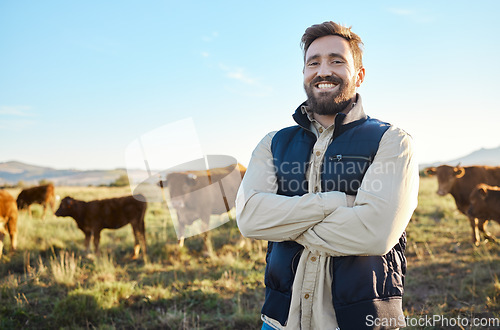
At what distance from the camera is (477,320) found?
4.51 meters

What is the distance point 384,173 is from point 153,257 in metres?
7.30

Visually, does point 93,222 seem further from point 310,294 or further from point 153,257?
point 310,294

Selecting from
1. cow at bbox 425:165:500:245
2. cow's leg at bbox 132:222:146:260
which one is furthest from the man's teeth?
cow at bbox 425:165:500:245

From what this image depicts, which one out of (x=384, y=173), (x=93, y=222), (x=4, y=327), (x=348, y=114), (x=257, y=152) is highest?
(x=348, y=114)

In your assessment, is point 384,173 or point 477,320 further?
point 477,320

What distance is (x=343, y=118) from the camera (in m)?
2.24

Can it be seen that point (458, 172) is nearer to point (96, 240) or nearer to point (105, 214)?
point (105, 214)

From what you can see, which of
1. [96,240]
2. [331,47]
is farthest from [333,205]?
[96,240]

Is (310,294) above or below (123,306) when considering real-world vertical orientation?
above

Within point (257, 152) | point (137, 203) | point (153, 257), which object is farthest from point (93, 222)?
point (257, 152)

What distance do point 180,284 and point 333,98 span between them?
505cm

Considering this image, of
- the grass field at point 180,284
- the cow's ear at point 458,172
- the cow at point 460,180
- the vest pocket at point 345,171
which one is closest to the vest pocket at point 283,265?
the vest pocket at point 345,171

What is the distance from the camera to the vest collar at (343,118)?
225 centimetres

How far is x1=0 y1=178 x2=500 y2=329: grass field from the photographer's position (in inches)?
192
